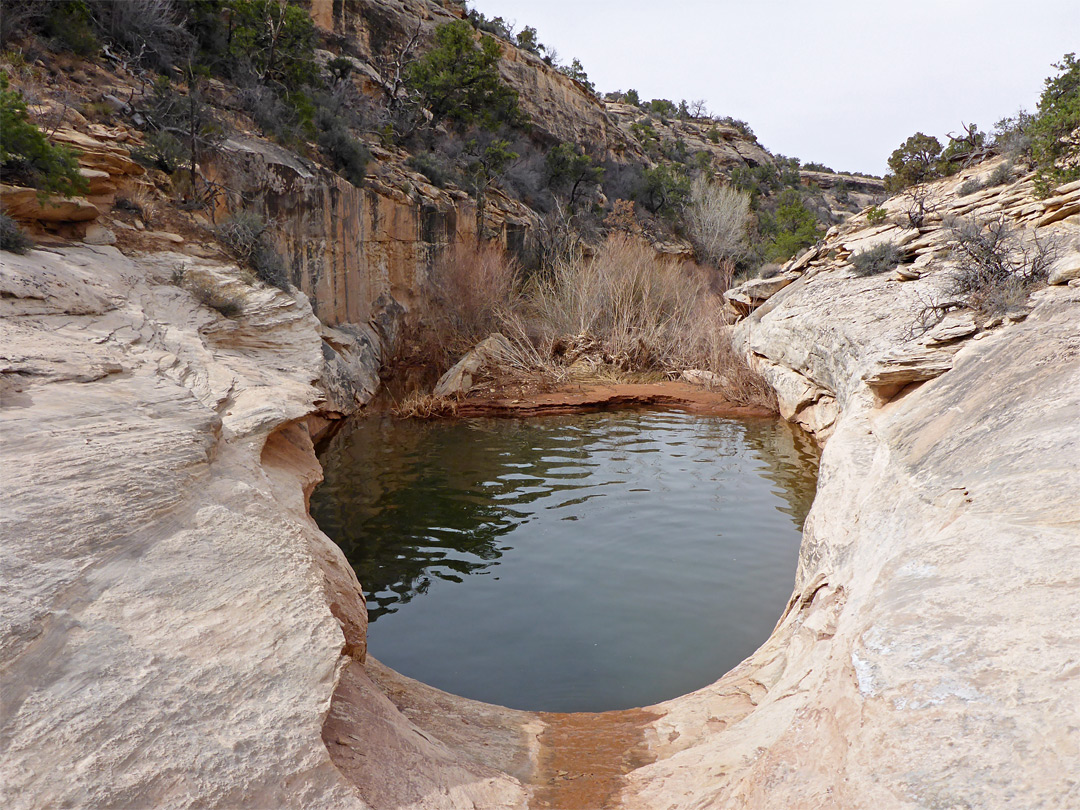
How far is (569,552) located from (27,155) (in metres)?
6.63

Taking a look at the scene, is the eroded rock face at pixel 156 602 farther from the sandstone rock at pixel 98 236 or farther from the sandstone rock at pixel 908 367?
the sandstone rock at pixel 908 367

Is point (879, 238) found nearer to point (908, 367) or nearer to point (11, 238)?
point (908, 367)

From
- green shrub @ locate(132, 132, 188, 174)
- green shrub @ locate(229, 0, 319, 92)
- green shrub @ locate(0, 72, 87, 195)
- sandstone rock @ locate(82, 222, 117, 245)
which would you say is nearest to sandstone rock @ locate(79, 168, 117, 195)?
sandstone rock @ locate(82, 222, 117, 245)

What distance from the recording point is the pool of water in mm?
4859

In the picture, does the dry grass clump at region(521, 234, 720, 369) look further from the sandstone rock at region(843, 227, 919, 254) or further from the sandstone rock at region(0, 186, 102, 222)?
the sandstone rock at region(0, 186, 102, 222)

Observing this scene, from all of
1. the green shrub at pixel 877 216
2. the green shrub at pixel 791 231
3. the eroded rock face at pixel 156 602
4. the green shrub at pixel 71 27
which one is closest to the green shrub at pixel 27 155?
the eroded rock face at pixel 156 602

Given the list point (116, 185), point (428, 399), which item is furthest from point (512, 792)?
point (428, 399)

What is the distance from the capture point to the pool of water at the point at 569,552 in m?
4.86

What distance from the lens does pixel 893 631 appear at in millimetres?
2332

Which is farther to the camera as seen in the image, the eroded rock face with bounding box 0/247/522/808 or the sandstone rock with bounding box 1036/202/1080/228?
the sandstone rock with bounding box 1036/202/1080/228

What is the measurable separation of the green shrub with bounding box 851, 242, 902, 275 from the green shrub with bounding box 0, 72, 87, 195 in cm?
1021

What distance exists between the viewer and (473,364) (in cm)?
1470

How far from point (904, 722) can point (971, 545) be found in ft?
3.13

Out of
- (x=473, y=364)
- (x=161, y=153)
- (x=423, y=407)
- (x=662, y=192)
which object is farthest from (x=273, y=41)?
(x=662, y=192)
